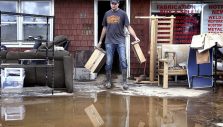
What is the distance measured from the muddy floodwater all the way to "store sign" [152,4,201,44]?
3.83 metres

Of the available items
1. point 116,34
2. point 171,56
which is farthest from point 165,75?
point 116,34

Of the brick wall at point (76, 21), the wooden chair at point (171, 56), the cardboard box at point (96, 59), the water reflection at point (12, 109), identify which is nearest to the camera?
the water reflection at point (12, 109)

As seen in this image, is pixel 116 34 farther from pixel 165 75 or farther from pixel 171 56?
pixel 171 56

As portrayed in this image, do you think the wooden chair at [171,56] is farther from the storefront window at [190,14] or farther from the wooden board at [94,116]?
the wooden board at [94,116]

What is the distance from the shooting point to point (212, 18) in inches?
469

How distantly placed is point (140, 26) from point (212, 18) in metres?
2.11

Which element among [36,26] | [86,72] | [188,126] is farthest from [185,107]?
[36,26]

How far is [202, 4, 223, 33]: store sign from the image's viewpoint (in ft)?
39.0

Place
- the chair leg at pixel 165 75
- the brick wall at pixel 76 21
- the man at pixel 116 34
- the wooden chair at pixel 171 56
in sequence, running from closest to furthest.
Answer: the man at pixel 116 34 < the chair leg at pixel 165 75 < the wooden chair at pixel 171 56 < the brick wall at pixel 76 21

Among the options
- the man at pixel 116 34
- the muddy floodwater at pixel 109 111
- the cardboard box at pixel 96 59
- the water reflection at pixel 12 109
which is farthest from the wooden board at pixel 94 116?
the cardboard box at pixel 96 59

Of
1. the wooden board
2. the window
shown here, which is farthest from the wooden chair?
the window

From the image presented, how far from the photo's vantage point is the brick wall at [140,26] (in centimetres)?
1182

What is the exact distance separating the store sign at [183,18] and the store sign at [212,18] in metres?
0.20

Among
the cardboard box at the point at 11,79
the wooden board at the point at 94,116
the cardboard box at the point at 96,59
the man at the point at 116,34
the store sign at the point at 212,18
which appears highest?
the store sign at the point at 212,18
